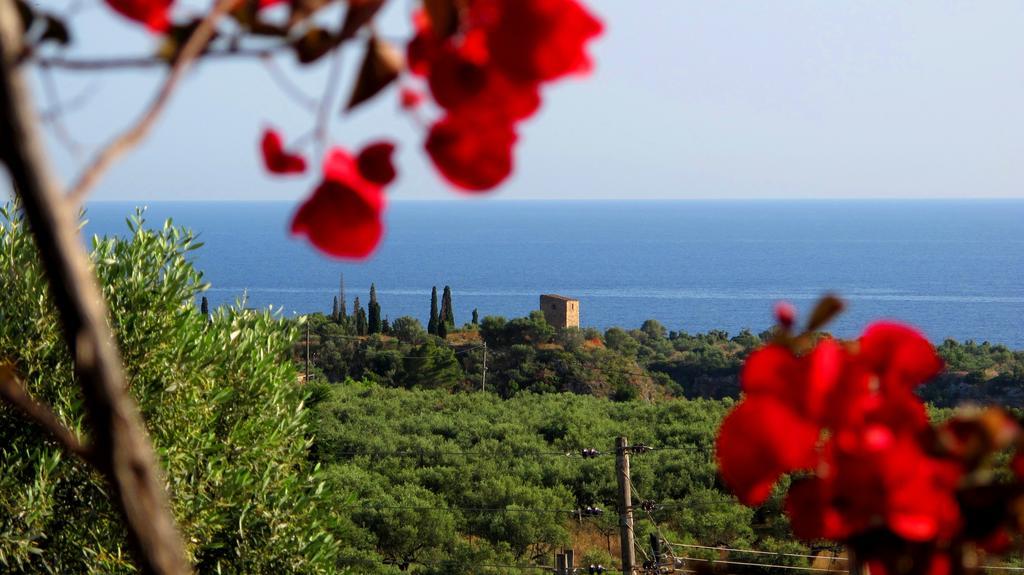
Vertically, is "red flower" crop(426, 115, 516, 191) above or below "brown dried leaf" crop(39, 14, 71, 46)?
below

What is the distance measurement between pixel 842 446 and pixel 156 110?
520 millimetres

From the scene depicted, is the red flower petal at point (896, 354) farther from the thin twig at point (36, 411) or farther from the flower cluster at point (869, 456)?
the thin twig at point (36, 411)

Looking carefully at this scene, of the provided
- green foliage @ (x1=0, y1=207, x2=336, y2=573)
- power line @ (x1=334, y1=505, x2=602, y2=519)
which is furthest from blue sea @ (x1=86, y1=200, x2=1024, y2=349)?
green foliage @ (x1=0, y1=207, x2=336, y2=573)

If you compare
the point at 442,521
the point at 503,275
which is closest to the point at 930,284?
the point at 503,275

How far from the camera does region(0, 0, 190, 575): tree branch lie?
504mm

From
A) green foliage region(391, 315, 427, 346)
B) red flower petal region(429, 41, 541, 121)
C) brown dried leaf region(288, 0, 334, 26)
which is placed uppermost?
brown dried leaf region(288, 0, 334, 26)

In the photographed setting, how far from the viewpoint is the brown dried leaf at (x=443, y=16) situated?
69 centimetres

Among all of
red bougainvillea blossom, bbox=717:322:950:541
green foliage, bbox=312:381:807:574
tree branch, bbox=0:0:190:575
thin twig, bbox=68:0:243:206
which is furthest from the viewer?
green foliage, bbox=312:381:807:574

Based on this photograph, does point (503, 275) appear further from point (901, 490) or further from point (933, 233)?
point (901, 490)

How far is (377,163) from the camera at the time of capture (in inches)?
30.2

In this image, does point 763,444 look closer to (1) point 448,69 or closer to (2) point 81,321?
(1) point 448,69

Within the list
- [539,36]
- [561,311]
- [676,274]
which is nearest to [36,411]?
[539,36]

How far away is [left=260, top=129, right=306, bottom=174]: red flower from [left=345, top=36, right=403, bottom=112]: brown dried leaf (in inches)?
4.4

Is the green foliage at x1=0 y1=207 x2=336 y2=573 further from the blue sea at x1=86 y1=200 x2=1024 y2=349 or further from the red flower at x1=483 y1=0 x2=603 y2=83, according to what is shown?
the blue sea at x1=86 y1=200 x2=1024 y2=349
